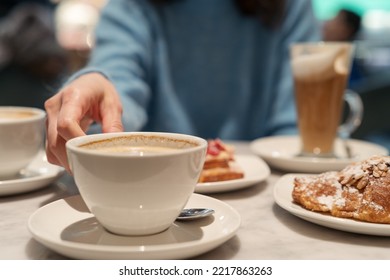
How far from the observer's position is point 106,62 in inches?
67.8

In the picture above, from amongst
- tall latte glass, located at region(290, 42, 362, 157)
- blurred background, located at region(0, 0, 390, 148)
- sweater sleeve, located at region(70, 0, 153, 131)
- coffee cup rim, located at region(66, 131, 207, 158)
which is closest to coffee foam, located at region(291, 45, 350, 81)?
tall latte glass, located at region(290, 42, 362, 157)

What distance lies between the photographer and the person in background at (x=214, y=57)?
1.94 metres

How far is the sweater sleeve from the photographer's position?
165cm

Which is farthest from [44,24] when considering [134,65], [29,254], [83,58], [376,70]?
[376,70]

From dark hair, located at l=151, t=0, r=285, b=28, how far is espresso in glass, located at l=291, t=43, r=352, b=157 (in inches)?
23.2

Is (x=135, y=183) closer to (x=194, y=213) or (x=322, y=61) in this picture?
(x=194, y=213)

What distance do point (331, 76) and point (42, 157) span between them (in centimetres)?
79

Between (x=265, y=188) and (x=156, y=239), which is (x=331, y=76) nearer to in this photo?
(x=265, y=188)

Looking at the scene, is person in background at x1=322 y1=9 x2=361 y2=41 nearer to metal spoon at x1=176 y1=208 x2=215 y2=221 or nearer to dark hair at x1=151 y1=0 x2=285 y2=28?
dark hair at x1=151 y1=0 x2=285 y2=28

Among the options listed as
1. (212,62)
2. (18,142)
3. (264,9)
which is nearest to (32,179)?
(18,142)

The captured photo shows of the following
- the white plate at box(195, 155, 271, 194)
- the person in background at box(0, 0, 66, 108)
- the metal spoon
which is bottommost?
the person in background at box(0, 0, 66, 108)

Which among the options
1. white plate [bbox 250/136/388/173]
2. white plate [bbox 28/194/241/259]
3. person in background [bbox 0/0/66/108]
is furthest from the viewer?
person in background [bbox 0/0/66/108]

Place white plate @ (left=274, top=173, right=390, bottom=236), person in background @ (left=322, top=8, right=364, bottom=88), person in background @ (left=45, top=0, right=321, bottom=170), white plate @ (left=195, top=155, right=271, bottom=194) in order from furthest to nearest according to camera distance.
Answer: person in background @ (left=322, top=8, right=364, bottom=88) → person in background @ (left=45, top=0, right=321, bottom=170) → white plate @ (left=195, top=155, right=271, bottom=194) → white plate @ (left=274, top=173, right=390, bottom=236)

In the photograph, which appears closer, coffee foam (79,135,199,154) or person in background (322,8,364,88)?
coffee foam (79,135,199,154)
